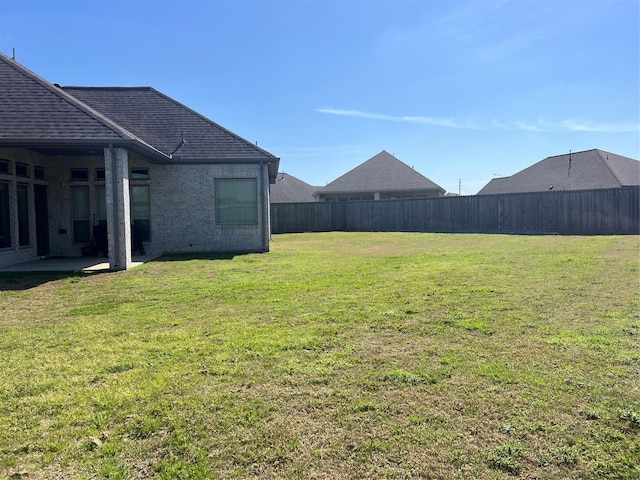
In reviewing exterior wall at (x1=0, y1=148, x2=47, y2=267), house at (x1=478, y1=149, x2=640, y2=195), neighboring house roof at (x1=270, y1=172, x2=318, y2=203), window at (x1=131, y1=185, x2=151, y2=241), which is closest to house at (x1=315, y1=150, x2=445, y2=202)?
neighboring house roof at (x1=270, y1=172, x2=318, y2=203)

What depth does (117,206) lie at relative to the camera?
10.3 m

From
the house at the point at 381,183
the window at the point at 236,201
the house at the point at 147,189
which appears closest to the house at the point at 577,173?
the house at the point at 381,183

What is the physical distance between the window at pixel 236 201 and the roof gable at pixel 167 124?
857 millimetres

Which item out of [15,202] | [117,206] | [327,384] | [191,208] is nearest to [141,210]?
[191,208]

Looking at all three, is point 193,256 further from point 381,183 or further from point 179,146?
point 381,183

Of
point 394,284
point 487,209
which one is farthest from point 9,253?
point 487,209

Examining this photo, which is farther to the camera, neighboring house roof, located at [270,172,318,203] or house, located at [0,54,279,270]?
neighboring house roof, located at [270,172,318,203]

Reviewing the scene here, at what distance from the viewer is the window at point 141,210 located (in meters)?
13.9

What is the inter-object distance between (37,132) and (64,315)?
211 inches

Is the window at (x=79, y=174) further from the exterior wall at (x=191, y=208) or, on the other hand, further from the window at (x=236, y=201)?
the window at (x=236, y=201)

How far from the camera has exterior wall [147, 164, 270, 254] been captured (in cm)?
1398

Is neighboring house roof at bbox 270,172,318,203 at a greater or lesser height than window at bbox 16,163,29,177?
greater

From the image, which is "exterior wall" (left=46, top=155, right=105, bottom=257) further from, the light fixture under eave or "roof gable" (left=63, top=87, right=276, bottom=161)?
the light fixture under eave

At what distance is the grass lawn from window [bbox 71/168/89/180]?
24.3ft
